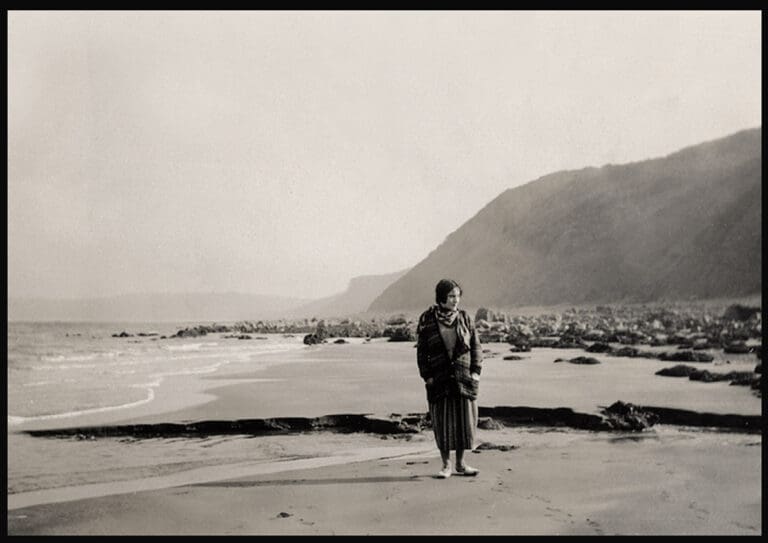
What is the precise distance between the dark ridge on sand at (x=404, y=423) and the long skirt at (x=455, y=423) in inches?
62.3

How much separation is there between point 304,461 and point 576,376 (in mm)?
4902

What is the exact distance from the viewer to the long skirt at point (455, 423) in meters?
4.80

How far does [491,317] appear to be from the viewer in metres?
11.0

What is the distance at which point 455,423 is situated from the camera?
4809mm

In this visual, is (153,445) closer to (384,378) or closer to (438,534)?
(438,534)

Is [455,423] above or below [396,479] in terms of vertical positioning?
above

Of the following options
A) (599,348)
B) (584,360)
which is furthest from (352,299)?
(599,348)

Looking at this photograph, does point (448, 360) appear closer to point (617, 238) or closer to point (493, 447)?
point (493, 447)

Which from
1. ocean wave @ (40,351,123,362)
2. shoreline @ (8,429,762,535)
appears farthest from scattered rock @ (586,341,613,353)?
ocean wave @ (40,351,123,362)

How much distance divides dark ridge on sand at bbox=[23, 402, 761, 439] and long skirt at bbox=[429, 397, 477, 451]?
158cm

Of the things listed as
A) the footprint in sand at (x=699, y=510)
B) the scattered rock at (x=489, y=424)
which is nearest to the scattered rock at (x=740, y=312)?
the scattered rock at (x=489, y=424)

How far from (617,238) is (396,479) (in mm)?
6953

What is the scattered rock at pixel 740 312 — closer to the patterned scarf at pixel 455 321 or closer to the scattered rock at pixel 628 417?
the scattered rock at pixel 628 417

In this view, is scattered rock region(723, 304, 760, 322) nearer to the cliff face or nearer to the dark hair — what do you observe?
the cliff face
